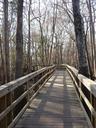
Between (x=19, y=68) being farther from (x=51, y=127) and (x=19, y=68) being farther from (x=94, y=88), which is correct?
(x=94, y=88)

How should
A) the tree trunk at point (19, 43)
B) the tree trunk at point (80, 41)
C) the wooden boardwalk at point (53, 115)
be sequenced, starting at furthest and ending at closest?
1. the tree trunk at point (19, 43)
2. the tree trunk at point (80, 41)
3. the wooden boardwalk at point (53, 115)

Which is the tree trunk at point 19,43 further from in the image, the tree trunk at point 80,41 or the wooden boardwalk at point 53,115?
the wooden boardwalk at point 53,115

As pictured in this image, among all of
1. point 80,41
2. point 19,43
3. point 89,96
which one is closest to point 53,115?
point 89,96

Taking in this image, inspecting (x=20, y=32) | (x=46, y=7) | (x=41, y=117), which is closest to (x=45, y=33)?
(x=46, y=7)

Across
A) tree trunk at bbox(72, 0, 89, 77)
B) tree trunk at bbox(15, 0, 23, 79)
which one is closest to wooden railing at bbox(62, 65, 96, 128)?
tree trunk at bbox(72, 0, 89, 77)

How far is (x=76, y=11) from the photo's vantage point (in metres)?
11.4

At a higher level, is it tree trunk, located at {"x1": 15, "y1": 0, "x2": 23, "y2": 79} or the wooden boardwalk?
tree trunk, located at {"x1": 15, "y1": 0, "x2": 23, "y2": 79}

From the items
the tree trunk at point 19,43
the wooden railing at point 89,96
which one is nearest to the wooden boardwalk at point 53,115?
the wooden railing at point 89,96

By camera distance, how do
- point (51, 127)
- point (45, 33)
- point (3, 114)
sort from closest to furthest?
point (3, 114) < point (51, 127) < point (45, 33)

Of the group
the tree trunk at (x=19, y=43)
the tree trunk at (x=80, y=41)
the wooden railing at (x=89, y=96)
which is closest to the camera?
the wooden railing at (x=89, y=96)

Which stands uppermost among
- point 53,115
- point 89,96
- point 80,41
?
point 80,41

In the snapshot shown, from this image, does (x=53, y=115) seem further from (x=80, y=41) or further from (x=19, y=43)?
(x=19, y=43)

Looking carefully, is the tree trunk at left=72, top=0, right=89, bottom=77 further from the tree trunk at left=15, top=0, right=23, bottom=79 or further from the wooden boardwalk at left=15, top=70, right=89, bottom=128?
the tree trunk at left=15, top=0, right=23, bottom=79

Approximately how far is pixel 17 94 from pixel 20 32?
2.78 metres
